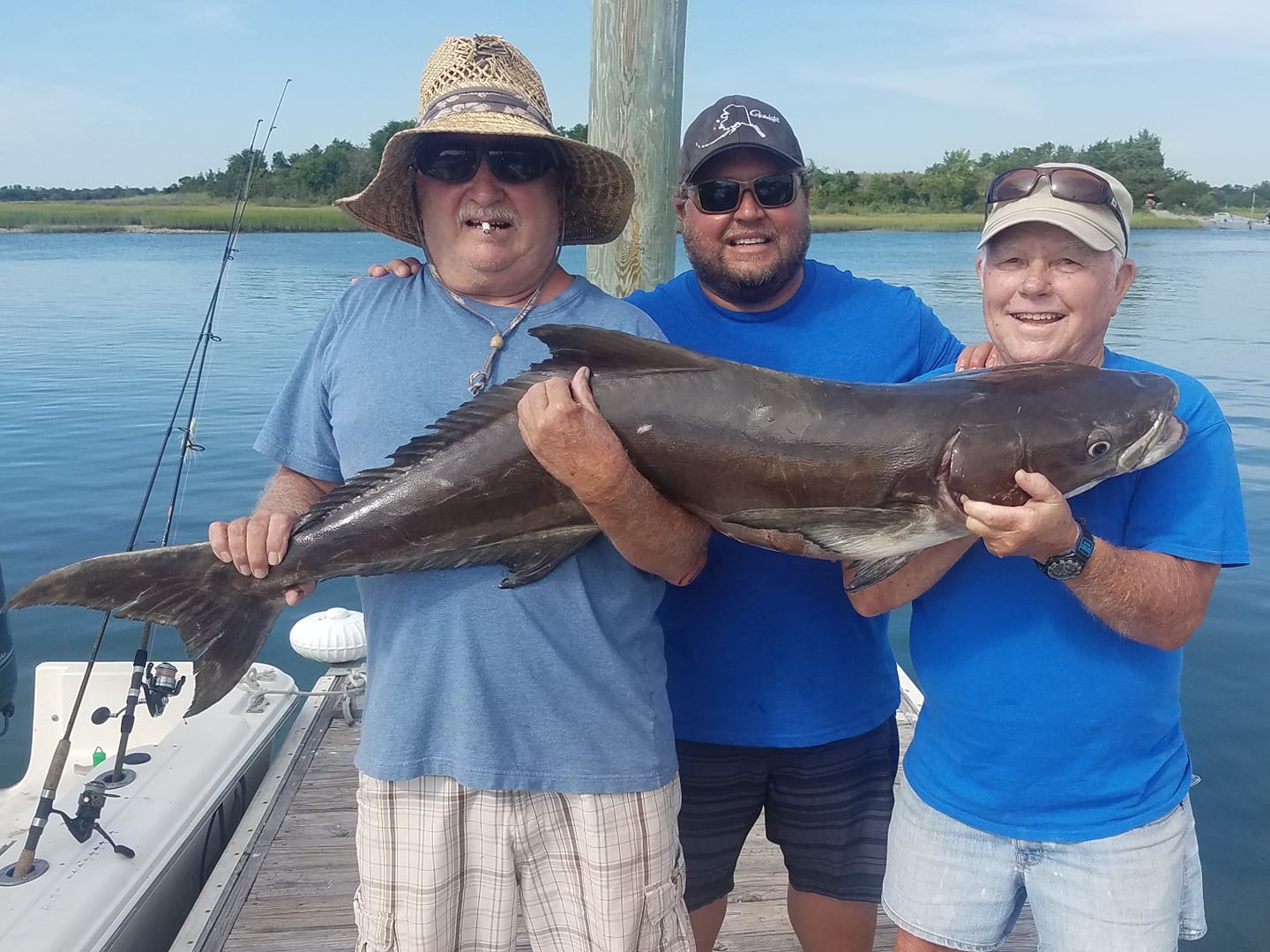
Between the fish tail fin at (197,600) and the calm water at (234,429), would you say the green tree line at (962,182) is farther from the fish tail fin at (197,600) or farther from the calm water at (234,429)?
the fish tail fin at (197,600)

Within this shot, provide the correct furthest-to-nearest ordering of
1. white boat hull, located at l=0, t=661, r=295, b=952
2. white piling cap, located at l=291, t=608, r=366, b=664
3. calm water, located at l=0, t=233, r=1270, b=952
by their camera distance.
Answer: calm water, located at l=0, t=233, r=1270, b=952
white piling cap, located at l=291, t=608, r=366, b=664
white boat hull, located at l=0, t=661, r=295, b=952

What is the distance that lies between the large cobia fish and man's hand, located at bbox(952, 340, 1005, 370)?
17cm

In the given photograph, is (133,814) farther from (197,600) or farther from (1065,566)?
(1065,566)

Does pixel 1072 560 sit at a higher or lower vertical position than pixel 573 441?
lower

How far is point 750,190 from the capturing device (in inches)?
102

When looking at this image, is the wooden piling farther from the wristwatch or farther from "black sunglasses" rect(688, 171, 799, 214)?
the wristwatch

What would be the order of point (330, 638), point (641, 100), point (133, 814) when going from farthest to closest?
point (330, 638) < point (641, 100) < point (133, 814)

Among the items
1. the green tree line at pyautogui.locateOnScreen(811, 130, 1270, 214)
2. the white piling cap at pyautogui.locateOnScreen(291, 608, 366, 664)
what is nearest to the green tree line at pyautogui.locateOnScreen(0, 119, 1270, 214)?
the green tree line at pyautogui.locateOnScreen(811, 130, 1270, 214)

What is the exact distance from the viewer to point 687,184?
2.67m

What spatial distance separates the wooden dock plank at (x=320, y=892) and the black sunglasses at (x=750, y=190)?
2542 mm

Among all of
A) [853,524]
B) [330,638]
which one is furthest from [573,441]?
[330,638]

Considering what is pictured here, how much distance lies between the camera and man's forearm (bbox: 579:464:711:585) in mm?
1970

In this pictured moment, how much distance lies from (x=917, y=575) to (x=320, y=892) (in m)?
2.70

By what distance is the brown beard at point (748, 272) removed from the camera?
256 centimetres
